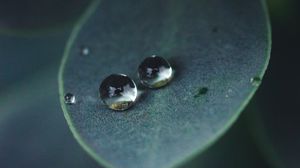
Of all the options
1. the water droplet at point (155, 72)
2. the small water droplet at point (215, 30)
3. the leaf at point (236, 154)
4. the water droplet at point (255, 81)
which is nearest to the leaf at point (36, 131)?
the leaf at point (236, 154)

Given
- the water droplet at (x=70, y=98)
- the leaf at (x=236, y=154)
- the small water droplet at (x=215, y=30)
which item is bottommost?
the leaf at (x=236, y=154)

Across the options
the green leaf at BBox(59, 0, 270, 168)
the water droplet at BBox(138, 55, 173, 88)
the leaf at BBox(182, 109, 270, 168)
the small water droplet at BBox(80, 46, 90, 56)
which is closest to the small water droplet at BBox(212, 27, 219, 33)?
the green leaf at BBox(59, 0, 270, 168)

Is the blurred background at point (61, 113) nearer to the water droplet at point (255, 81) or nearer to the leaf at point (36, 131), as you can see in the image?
the leaf at point (36, 131)

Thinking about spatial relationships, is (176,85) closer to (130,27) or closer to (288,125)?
(130,27)

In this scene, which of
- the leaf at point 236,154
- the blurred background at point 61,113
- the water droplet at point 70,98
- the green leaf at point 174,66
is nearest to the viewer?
the green leaf at point 174,66

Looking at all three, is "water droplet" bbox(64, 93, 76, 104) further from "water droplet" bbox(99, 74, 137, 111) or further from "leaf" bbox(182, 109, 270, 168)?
"leaf" bbox(182, 109, 270, 168)

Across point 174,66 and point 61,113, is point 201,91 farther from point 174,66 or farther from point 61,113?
point 61,113

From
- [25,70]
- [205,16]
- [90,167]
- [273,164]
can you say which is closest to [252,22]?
[205,16]
